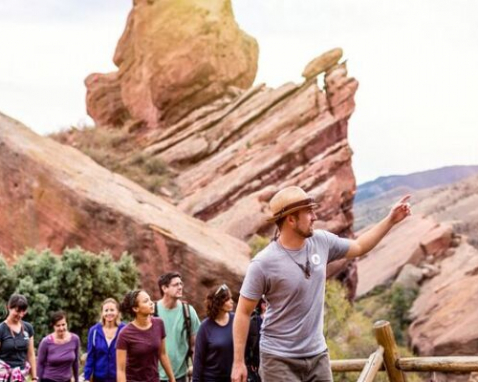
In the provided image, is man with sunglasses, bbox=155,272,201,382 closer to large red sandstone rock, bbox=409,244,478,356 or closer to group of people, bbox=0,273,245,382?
group of people, bbox=0,273,245,382

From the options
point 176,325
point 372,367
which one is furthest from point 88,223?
point 372,367

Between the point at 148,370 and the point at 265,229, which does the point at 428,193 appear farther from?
the point at 148,370

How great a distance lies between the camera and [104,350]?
695 centimetres

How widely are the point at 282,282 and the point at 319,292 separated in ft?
0.80

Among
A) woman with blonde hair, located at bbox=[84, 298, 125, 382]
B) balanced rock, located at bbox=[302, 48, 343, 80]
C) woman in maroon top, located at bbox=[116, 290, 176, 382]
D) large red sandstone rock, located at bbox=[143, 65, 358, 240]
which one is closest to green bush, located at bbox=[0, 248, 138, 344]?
woman with blonde hair, located at bbox=[84, 298, 125, 382]

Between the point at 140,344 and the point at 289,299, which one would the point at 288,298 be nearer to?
the point at 289,299

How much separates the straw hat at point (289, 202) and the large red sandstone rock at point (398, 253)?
1584 inches

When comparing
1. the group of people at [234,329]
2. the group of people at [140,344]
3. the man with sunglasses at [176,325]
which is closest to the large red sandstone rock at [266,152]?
the group of people at [140,344]

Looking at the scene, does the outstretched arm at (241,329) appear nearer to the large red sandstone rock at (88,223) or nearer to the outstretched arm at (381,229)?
the outstretched arm at (381,229)

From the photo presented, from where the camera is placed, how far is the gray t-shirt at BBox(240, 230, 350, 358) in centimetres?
416

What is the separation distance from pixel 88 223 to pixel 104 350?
41.2 feet

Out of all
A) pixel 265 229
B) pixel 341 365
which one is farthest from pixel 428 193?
pixel 341 365

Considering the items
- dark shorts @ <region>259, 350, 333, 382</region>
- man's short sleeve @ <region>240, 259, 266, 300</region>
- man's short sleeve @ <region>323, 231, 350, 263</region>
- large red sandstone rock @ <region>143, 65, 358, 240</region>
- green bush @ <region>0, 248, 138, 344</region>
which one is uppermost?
large red sandstone rock @ <region>143, 65, 358, 240</region>

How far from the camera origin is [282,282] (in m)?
4.15
